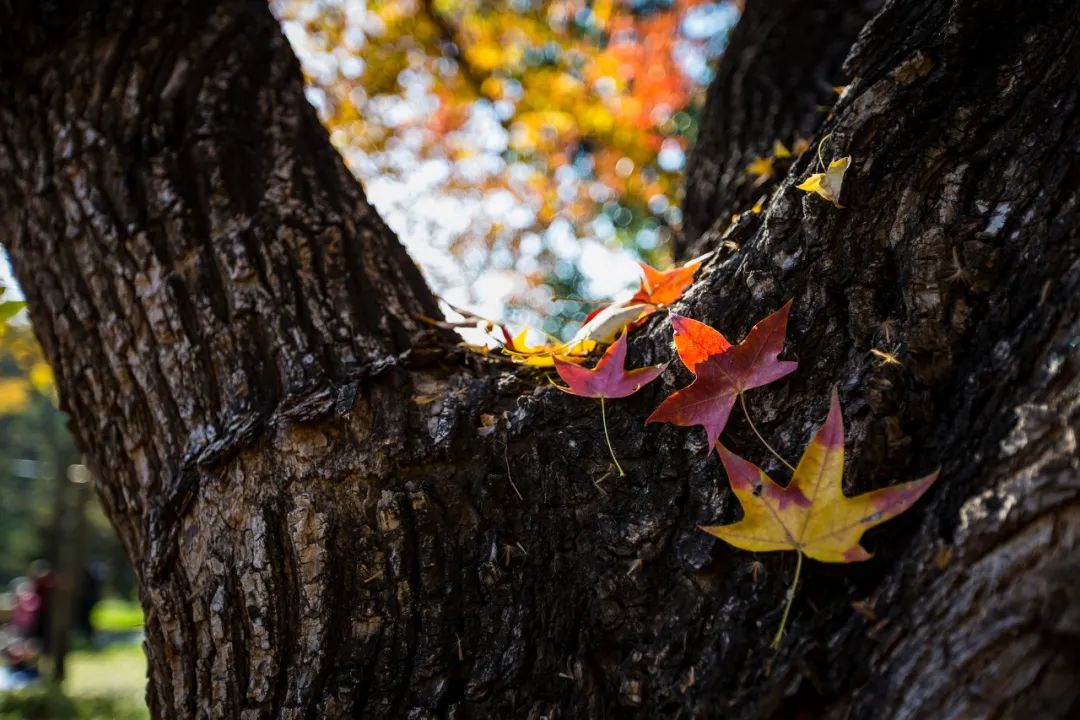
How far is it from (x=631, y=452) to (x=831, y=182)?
17.6 inches

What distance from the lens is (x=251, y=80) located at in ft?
5.45

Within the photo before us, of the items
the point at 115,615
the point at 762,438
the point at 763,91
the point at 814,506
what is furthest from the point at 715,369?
the point at 115,615

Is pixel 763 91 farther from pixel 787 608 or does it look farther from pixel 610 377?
pixel 787 608

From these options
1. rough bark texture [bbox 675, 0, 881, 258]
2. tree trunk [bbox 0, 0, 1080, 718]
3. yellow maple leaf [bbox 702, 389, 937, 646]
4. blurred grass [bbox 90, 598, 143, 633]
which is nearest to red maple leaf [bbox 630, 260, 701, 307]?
tree trunk [bbox 0, 0, 1080, 718]

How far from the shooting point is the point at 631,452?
3.38ft

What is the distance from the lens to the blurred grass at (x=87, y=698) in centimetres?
551

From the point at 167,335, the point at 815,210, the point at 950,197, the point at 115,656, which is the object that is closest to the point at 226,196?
the point at 167,335

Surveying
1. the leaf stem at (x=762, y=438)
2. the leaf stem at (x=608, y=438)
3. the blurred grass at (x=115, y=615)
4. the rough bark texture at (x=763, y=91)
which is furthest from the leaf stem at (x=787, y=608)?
the blurred grass at (x=115, y=615)

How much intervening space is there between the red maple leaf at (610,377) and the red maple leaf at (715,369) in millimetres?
62

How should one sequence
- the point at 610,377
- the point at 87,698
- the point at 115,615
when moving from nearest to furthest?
1. the point at 610,377
2. the point at 87,698
3. the point at 115,615

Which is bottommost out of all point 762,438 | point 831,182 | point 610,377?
point 762,438

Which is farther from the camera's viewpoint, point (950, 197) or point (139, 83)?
point (139, 83)

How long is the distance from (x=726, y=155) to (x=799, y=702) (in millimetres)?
1747

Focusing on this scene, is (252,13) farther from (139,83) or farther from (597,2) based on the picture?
(597,2)
